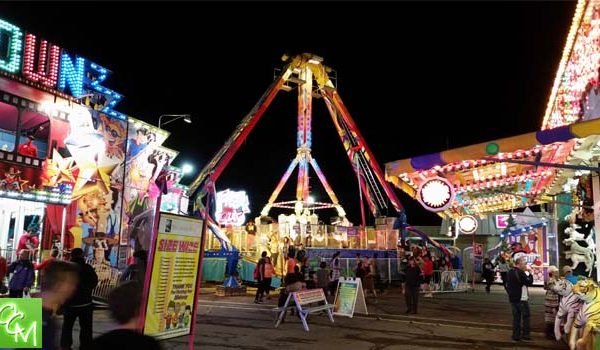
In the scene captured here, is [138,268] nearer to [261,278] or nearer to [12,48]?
[261,278]

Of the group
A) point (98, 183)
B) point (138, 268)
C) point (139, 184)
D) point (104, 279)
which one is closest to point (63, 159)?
point (98, 183)

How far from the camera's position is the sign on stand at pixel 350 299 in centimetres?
1410

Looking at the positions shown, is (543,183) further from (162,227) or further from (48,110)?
(48,110)

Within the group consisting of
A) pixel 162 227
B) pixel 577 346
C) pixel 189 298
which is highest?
pixel 162 227

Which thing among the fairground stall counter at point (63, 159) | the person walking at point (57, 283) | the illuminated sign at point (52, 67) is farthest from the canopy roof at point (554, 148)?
the illuminated sign at point (52, 67)

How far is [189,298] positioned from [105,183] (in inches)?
515

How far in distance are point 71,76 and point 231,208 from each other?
20.5 meters

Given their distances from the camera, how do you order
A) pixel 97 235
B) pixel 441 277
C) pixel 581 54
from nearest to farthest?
pixel 581 54, pixel 97 235, pixel 441 277

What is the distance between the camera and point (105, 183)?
1816cm

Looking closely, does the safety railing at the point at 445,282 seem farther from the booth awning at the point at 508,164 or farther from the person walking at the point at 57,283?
the person walking at the point at 57,283

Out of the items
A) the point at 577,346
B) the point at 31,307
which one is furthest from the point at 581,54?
the point at 31,307

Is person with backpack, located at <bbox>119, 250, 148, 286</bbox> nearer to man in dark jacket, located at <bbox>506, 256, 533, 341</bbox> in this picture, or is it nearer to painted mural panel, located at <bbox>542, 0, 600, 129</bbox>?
man in dark jacket, located at <bbox>506, 256, 533, 341</bbox>

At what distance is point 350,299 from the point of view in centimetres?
1420

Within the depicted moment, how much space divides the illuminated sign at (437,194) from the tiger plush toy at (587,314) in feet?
13.0
